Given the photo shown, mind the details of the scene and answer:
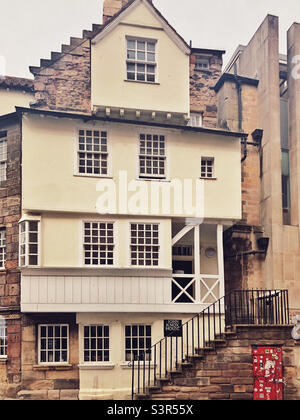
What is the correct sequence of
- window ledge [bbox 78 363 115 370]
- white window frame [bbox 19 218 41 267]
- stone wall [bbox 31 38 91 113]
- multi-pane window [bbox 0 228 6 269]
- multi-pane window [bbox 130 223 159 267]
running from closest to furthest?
white window frame [bbox 19 218 41 267] < window ledge [bbox 78 363 115 370] < multi-pane window [bbox 130 223 159 267] < multi-pane window [bbox 0 228 6 269] < stone wall [bbox 31 38 91 113]

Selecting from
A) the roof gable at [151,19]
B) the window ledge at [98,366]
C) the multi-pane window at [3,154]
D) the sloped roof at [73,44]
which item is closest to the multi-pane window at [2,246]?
the multi-pane window at [3,154]

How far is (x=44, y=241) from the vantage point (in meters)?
17.2

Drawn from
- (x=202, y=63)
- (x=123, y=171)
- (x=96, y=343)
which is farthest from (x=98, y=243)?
(x=202, y=63)

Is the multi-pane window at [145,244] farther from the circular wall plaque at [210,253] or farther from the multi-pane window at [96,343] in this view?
the circular wall plaque at [210,253]

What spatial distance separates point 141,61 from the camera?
18.7 metres

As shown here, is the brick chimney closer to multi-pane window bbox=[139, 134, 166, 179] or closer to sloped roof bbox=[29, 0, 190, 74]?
sloped roof bbox=[29, 0, 190, 74]

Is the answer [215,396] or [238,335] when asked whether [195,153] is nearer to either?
[238,335]

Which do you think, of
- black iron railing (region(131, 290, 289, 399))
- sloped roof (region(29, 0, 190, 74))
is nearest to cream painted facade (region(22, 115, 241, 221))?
black iron railing (region(131, 290, 289, 399))

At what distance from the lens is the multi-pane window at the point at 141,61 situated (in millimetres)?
18703

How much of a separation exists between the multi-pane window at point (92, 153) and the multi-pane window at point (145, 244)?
217 cm

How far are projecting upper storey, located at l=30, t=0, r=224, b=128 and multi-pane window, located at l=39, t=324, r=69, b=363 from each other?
7104 millimetres

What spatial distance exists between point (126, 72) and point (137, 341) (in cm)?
886

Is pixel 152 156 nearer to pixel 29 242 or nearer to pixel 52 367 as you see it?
pixel 29 242

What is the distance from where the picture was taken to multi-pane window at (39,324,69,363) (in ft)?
56.6
